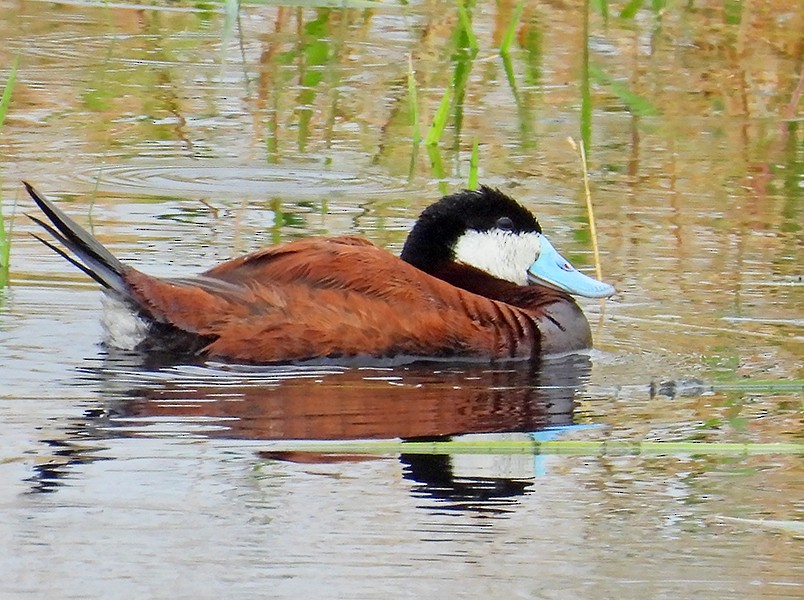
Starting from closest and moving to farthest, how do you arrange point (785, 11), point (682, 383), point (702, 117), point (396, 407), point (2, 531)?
point (2, 531), point (396, 407), point (682, 383), point (702, 117), point (785, 11)

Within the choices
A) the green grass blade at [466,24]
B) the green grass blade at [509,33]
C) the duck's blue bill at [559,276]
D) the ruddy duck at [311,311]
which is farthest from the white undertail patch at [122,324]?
the green grass blade at [466,24]

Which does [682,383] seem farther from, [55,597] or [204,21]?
[204,21]

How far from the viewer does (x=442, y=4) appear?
13062mm

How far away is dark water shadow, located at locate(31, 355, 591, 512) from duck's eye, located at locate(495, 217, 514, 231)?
0.61m

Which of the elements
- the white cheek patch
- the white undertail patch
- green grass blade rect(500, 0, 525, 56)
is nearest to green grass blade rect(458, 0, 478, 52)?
green grass blade rect(500, 0, 525, 56)

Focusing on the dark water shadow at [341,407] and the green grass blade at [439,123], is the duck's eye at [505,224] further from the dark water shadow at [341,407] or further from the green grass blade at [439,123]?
the green grass blade at [439,123]

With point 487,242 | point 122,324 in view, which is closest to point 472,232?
point 487,242

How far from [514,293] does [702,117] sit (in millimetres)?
3780

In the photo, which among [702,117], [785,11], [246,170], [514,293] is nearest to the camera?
[514,293]

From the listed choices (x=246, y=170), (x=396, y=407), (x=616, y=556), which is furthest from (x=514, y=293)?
(x=616, y=556)

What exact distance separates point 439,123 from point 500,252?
79.5 inches

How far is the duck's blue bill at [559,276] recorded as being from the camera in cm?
675

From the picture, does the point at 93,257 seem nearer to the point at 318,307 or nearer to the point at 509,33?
the point at 318,307

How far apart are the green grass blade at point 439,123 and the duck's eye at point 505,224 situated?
5.49ft
